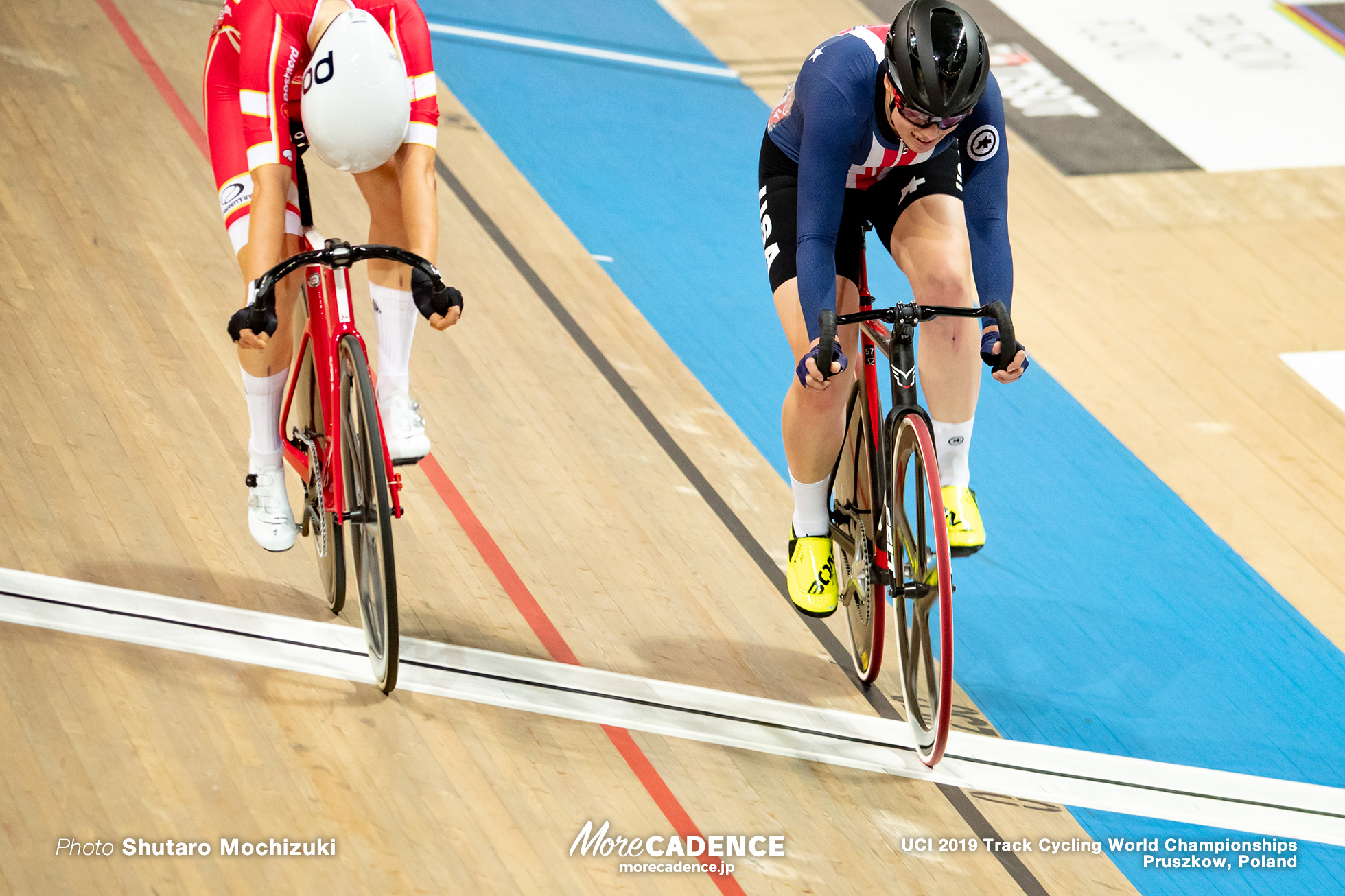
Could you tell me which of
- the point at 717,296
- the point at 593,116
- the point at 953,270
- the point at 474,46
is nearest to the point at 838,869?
the point at 953,270

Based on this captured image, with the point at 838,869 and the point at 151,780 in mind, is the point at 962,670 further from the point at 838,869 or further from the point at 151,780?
the point at 151,780

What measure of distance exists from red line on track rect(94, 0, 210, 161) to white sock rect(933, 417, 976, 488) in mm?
3244

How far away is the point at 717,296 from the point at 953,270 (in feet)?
6.34

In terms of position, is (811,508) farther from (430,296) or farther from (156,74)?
(156,74)

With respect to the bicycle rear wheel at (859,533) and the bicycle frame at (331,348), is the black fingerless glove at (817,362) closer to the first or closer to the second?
the bicycle rear wheel at (859,533)

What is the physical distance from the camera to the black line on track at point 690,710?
305 centimetres

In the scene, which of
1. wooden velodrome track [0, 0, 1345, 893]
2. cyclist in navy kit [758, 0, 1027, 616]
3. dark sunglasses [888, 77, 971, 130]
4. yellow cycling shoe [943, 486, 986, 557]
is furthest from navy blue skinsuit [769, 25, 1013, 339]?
wooden velodrome track [0, 0, 1345, 893]

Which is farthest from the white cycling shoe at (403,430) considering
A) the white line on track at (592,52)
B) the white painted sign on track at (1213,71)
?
the white painted sign on track at (1213,71)

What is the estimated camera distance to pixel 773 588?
139 inches

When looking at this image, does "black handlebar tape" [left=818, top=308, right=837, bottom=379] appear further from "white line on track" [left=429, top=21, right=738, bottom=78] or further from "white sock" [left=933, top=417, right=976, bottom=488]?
"white line on track" [left=429, top=21, right=738, bottom=78]

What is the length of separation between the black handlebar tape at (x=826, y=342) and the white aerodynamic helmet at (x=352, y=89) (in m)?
0.97

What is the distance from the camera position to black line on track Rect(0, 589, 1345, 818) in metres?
3.05

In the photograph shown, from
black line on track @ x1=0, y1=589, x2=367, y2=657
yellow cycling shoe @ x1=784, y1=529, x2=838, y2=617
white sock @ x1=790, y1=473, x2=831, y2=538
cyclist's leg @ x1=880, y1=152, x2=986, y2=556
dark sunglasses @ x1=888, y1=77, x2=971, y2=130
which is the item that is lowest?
black line on track @ x1=0, y1=589, x2=367, y2=657

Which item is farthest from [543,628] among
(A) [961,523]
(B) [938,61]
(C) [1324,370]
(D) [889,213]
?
(C) [1324,370]
